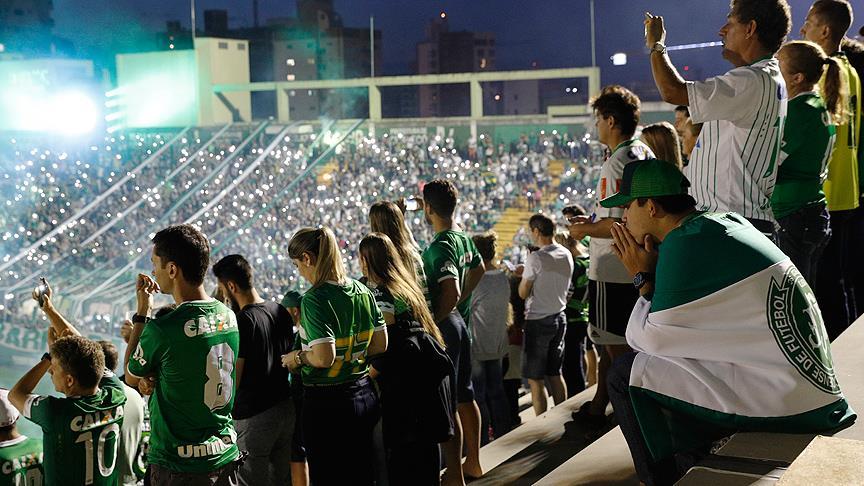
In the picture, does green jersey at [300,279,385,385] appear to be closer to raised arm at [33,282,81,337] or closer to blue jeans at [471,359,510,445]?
raised arm at [33,282,81,337]

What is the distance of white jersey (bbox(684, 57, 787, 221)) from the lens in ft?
6.68

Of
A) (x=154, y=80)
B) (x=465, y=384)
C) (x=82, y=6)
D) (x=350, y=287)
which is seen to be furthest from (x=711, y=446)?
(x=82, y=6)

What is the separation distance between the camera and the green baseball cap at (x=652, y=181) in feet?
5.29

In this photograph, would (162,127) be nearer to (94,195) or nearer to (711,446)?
(94,195)

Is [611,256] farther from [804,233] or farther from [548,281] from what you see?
[548,281]

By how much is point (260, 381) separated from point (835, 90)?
2.14 m

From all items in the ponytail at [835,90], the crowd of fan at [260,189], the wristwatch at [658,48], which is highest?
the wristwatch at [658,48]

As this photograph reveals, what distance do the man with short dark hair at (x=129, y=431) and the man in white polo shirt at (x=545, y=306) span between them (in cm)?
212

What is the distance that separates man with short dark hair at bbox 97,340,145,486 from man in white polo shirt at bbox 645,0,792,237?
1.84m

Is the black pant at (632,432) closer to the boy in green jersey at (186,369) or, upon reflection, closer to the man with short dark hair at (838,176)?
the boy in green jersey at (186,369)

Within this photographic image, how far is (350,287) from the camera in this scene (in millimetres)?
2490

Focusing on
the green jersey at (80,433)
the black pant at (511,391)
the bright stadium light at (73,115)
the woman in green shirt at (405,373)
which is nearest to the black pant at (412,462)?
the woman in green shirt at (405,373)

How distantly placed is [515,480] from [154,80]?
3785 cm

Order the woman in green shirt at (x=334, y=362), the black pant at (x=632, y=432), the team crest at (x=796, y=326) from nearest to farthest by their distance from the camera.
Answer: the team crest at (x=796, y=326)
the black pant at (x=632, y=432)
the woman in green shirt at (x=334, y=362)
